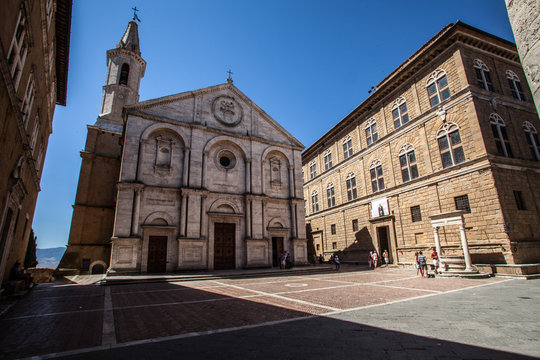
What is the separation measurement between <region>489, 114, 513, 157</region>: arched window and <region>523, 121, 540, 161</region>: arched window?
246 cm

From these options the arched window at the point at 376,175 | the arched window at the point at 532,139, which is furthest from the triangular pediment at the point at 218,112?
the arched window at the point at 532,139

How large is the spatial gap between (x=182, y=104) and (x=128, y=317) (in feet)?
61.5

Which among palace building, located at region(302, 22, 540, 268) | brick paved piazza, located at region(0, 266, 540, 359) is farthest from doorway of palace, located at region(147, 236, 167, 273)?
palace building, located at region(302, 22, 540, 268)

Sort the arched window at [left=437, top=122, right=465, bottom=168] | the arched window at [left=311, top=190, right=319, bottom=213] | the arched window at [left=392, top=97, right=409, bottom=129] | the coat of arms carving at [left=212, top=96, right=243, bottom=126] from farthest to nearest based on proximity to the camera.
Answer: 1. the arched window at [left=311, top=190, right=319, bottom=213]
2. the arched window at [left=392, top=97, right=409, bottom=129]
3. the coat of arms carving at [left=212, top=96, right=243, bottom=126]
4. the arched window at [left=437, top=122, right=465, bottom=168]

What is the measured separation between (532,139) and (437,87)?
7.59 metres

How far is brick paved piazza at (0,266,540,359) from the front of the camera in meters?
4.12

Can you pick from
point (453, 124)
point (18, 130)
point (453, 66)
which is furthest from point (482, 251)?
point (18, 130)

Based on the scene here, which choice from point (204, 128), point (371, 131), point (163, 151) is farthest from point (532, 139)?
point (163, 151)

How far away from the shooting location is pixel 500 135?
17906mm

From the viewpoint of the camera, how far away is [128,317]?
6750 millimetres

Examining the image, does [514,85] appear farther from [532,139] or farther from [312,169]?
[312,169]

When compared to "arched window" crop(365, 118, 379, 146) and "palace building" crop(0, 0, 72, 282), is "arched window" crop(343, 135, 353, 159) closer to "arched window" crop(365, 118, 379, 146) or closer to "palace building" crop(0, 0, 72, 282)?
"arched window" crop(365, 118, 379, 146)

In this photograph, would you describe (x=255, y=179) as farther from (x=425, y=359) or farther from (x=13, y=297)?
(x=425, y=359)

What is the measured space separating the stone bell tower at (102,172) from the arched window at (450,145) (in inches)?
1070
